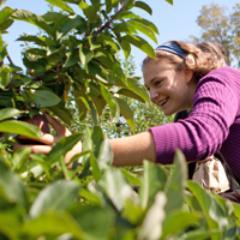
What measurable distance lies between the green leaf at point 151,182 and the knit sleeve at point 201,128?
2.21 feet

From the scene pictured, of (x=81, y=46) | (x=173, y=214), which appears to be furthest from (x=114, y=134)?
(x=173, y=214)

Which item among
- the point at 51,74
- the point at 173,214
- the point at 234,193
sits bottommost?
the point at 234,193

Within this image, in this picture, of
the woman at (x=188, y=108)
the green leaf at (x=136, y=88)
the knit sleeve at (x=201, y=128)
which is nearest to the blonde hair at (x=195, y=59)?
the woman at (x=188, y=108)

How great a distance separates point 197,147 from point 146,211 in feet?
2.81

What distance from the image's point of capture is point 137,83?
4.53 feet

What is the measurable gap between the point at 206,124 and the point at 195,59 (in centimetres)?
89

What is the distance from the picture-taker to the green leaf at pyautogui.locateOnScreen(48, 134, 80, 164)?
71 cm

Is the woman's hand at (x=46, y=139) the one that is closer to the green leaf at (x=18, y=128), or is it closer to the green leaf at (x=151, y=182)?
the green leaf at (x=18, y=128)

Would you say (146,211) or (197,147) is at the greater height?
(146,211)

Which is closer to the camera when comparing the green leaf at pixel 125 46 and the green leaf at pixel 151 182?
the green leaf at pixel 151 182

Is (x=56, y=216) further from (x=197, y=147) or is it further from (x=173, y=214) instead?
(x=197, y=147)

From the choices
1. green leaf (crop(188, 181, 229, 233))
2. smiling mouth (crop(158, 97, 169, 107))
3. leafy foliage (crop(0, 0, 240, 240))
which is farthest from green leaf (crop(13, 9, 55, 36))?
smiling mouth (crop(158, 97, 169, 107))

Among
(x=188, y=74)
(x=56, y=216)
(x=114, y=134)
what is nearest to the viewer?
(x=56, y=216)

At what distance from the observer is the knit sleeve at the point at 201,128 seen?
3.94 feet
